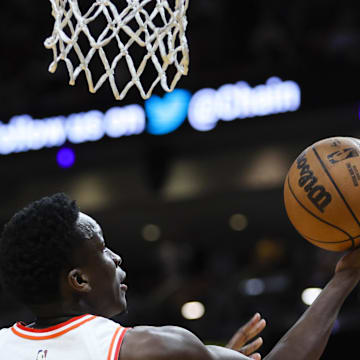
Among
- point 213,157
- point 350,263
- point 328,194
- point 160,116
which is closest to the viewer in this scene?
point 350,263

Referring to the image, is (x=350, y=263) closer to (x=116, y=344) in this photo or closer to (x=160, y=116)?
(x=116, y=344)

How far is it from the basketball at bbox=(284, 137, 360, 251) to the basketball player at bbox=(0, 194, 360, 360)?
0.26 meters

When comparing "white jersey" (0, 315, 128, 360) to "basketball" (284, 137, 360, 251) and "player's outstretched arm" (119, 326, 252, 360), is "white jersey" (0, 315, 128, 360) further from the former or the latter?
"basketball" (284, 137, 360, 251)

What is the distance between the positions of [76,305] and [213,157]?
5.48m

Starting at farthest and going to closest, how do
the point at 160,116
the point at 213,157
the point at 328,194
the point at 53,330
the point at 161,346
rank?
the point at 213,157, the point at 160,116, the point at 328,194, the point at 53,330, the point at 161,346

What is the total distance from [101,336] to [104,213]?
6.23 meters

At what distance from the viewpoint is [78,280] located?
176cm

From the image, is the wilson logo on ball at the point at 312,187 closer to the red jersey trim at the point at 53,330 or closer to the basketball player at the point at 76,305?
the basketball player at the point at 76,305

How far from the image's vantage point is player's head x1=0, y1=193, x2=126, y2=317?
1710 millimetres

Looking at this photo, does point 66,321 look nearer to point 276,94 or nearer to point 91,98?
point 276,94

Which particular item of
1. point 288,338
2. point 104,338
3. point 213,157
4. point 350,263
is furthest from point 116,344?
point 213,157

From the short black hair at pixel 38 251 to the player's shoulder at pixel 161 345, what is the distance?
A: 0.75 ft

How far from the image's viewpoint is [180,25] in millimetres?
2385

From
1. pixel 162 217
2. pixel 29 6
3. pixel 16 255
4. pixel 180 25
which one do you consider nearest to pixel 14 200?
pixel 162 217
